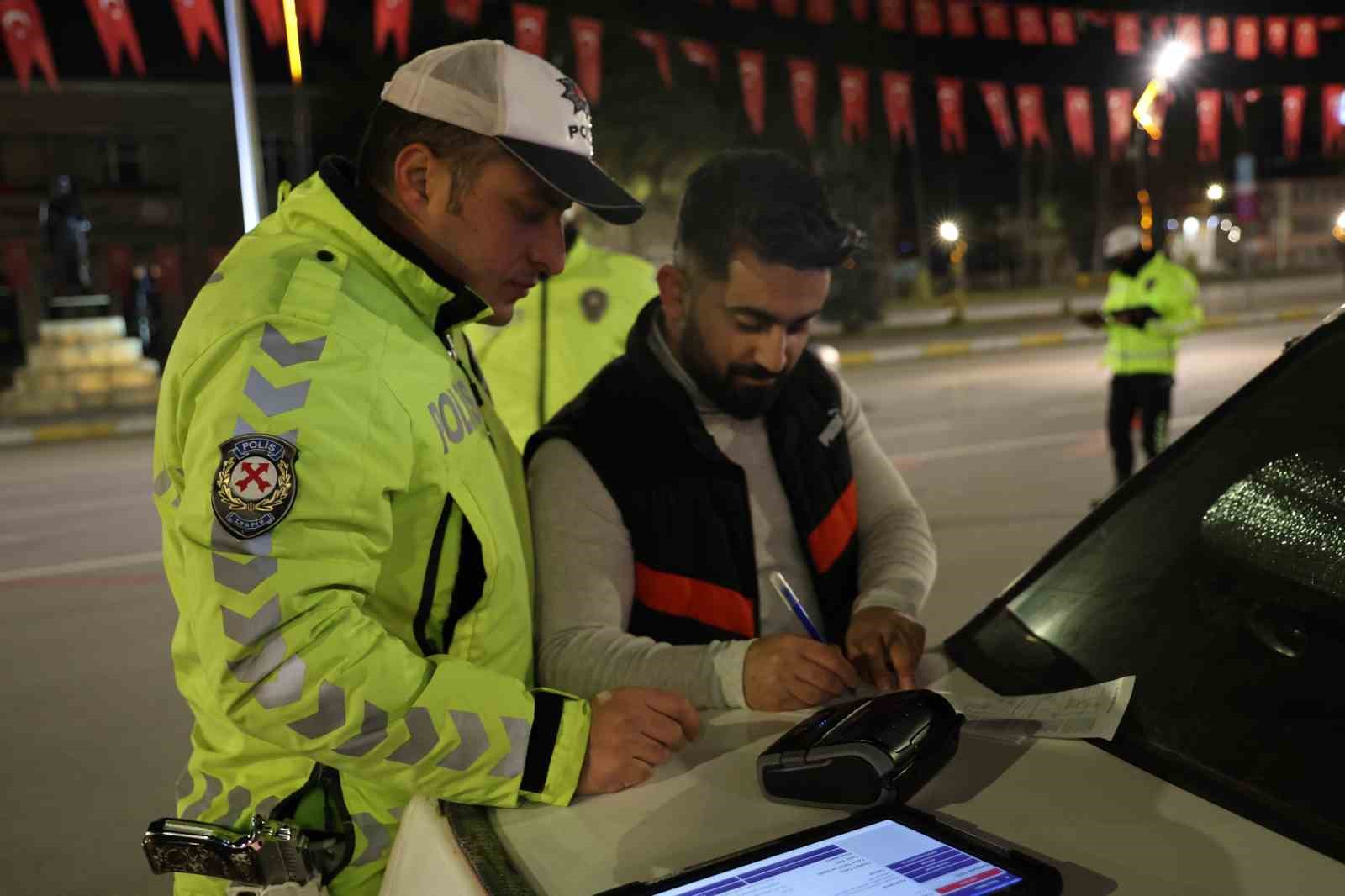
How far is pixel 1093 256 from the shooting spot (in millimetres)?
46375

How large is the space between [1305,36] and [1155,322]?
10.1 meters

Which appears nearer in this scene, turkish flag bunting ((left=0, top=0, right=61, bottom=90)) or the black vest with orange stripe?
the black vest with orange stripe

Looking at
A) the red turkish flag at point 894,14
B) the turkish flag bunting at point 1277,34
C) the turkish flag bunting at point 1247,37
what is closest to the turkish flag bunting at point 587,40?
the red turkish flag at point 894,14

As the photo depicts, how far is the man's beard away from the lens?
198cm

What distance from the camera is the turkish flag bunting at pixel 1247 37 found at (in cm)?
1514

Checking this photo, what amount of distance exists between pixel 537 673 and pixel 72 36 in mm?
31416

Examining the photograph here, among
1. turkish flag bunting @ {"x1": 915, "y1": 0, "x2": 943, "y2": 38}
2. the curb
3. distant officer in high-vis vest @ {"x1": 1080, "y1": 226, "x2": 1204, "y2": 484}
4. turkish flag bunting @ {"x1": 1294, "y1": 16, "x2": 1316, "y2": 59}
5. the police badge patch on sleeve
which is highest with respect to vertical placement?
turkish flag bunting @ {"x1": 915, "y1": 0, "x2": 943, "y2": 38}

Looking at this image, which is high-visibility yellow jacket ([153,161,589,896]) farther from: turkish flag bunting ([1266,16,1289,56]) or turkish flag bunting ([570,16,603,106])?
turkish flag bunting ([1266,16,1289,56])

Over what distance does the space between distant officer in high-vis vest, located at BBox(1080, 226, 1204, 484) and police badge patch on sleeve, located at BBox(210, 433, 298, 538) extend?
7096 mm

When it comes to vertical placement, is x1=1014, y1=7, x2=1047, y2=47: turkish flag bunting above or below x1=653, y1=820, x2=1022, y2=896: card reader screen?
above

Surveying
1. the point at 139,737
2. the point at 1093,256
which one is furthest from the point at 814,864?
the point at 1093,256

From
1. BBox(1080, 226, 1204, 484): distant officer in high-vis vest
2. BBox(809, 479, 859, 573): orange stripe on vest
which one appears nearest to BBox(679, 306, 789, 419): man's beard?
BBox(809, 479, 859, 573): orange stripe on vest

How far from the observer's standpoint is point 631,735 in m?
1.43

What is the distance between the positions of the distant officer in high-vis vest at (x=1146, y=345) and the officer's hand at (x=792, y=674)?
6.47 meters
